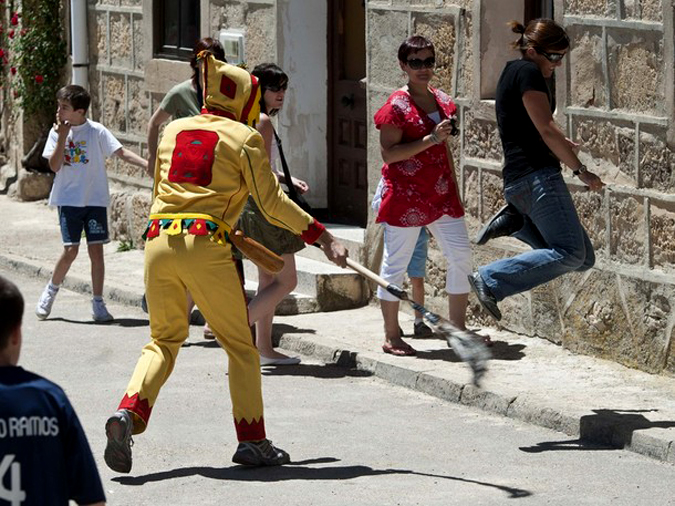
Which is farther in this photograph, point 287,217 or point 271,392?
point 271,392

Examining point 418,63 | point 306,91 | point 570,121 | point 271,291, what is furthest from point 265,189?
point 306,91

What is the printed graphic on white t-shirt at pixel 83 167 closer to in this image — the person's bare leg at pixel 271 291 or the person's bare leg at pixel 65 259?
the person's bare leg at pixel 65 259

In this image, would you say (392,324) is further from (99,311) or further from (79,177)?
(79,177)

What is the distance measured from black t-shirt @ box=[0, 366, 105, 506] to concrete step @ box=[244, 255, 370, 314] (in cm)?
704

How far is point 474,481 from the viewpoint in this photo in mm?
6809

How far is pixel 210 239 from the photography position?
22.3 ft

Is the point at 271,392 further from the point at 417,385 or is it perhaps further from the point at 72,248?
the point at 72,248

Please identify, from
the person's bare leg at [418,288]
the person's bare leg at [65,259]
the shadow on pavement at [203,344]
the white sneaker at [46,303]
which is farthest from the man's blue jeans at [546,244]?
the white sneaker at [46,303]

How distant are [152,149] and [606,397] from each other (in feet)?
12.0

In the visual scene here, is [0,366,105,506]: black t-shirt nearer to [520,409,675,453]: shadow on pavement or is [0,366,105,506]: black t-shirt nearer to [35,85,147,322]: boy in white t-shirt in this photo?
[520,409,675,453]: shadow on pavement

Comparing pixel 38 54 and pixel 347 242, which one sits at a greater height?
pixel 38 54

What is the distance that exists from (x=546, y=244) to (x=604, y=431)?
964mm

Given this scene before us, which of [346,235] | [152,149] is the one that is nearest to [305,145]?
[346,235]

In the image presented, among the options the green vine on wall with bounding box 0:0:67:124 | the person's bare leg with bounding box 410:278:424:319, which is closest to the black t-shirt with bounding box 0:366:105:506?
the person's bare leg with bounding box 410:278:424:319
